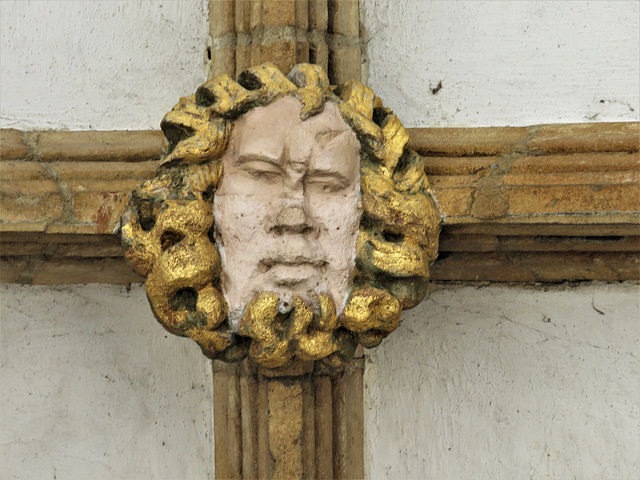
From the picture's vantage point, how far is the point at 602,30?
1.20 m

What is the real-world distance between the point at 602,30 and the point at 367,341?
0.66 meters

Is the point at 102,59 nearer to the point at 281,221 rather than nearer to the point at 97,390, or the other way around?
the point at 281,221

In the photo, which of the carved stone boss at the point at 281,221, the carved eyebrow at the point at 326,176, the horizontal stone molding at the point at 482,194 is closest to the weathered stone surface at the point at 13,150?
the horizontal stone molding at the point at 482,194

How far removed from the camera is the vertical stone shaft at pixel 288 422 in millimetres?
1181

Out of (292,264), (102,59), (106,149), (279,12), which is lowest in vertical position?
(292,264)

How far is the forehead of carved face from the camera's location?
1.02 m

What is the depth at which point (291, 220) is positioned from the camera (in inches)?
40.2

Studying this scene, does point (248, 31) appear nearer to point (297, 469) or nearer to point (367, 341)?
point (367, 341)

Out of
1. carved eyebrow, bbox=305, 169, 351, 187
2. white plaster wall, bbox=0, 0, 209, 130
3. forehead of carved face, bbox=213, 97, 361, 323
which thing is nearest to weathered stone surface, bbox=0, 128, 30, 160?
white plaster wall, bbox=0, 0, 209, 130

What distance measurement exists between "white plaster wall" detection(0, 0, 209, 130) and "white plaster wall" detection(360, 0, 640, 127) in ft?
1.10

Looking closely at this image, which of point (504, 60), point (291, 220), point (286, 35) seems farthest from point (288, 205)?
point (504, 60)

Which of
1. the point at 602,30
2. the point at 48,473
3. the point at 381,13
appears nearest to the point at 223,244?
the point at 381,13

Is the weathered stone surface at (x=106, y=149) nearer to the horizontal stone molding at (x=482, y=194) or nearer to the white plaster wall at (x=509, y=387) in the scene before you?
the horizontal stone molding at (x=482, y=194)

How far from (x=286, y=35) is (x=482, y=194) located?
395 millimetres
